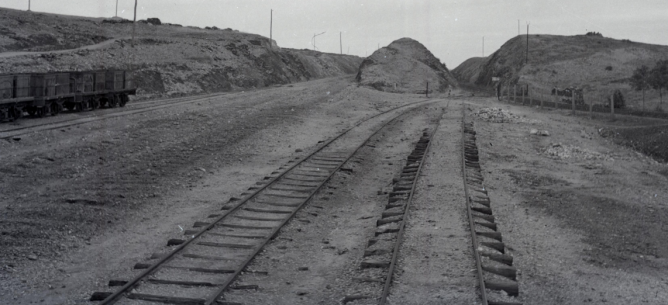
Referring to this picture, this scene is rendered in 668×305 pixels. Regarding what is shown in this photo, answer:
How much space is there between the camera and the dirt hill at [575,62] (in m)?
75.3

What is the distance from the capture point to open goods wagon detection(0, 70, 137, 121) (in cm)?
2520

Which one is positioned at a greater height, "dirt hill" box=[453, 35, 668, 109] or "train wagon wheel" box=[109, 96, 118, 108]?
"dirt hill" box=[453, 35, 668, 109]

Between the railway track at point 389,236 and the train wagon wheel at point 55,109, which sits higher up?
the train wagon wheel at point 55,109

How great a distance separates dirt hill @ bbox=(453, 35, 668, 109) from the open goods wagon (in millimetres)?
46376

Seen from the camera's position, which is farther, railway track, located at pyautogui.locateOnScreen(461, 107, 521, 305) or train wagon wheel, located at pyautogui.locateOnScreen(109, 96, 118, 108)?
train wagon wheel, located at pyautogui.locateOnScreen(109, 96, 118, 108)

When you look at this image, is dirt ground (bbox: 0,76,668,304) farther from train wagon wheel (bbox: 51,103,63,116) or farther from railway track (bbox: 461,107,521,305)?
train wagon wheel (bbox: 51,103,63,116)

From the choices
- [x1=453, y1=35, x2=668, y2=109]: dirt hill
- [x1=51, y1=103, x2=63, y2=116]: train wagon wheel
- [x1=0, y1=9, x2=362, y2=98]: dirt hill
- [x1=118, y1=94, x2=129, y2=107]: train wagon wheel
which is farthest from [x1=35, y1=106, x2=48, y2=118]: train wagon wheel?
[x1=453, y1=35, x2=668, y2=109]: dirt hill

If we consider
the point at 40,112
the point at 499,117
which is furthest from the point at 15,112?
the point at 499,117

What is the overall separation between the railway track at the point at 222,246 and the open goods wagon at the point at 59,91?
14381 mm

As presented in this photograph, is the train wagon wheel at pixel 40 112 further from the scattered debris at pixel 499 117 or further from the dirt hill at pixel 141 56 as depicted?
the scattered debris at pixel 499 117

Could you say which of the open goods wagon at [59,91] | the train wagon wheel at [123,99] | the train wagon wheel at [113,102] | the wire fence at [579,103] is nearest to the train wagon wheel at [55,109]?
the open goods wagon at [59,91]

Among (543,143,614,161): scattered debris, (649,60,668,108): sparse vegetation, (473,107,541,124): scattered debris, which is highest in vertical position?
(649,60,668,108): sparse vegetation

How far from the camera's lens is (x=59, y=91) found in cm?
2889

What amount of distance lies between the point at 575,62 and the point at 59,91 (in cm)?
7391
